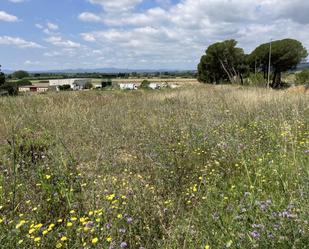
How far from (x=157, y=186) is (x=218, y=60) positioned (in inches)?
1228

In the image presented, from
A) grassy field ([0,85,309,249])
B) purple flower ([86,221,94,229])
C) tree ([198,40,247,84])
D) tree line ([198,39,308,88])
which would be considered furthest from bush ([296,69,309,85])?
purple flower ([86,221,94,229])

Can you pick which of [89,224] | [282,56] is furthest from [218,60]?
[89,224]

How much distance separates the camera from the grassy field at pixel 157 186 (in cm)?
200

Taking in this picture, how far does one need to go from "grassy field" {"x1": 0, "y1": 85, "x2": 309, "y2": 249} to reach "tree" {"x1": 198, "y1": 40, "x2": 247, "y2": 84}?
2398 centimetres

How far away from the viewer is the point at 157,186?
3.04 meters

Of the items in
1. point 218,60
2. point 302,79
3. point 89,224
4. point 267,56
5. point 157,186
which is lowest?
point 157,186

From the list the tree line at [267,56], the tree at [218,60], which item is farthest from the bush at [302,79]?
the tree at [218,60]

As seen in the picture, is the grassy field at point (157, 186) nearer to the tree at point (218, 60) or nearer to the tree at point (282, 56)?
the tree at point (218, 60)

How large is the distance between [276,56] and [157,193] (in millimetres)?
30490

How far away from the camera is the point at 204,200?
2.64 metres

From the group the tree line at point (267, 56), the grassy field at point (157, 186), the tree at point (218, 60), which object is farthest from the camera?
the tree at point (218, 60)

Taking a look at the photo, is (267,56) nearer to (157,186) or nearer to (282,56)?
(282,56)

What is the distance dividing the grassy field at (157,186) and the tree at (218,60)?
944 inches

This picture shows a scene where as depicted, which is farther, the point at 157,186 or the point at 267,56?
the point at 267,56
